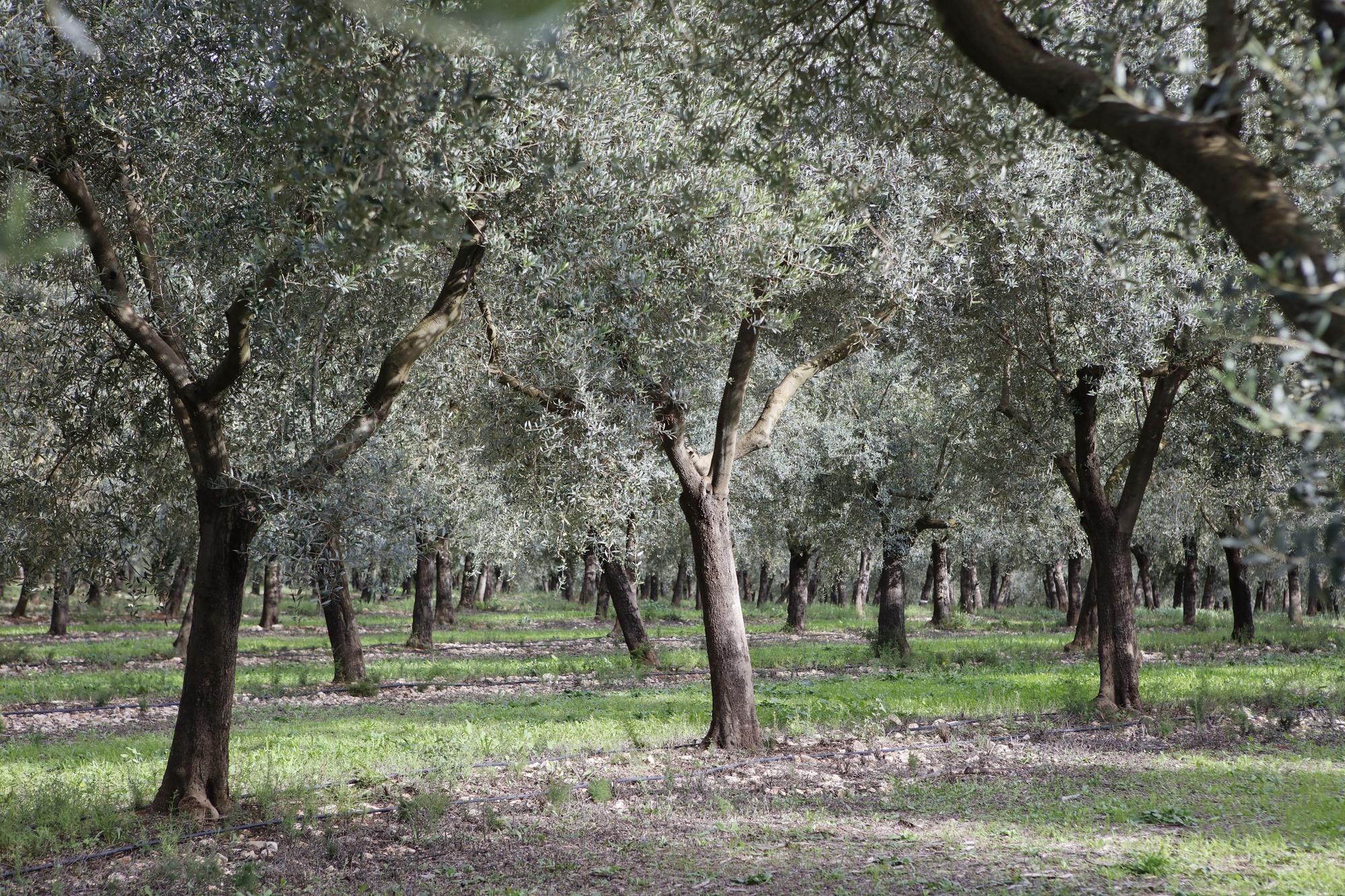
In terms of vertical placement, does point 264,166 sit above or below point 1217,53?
above

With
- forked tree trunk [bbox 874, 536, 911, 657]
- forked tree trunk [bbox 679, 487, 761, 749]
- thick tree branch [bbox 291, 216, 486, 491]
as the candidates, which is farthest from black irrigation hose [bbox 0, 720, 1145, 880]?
forked tree trunk [bbox 874, 536, 911, 657]

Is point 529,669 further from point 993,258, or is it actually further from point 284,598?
point 284,598

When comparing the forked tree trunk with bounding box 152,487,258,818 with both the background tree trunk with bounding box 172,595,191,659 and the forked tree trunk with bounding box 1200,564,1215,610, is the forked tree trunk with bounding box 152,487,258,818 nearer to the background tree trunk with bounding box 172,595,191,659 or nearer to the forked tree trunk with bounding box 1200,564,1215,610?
the background tree trunk with bounding box 172,595,191,659

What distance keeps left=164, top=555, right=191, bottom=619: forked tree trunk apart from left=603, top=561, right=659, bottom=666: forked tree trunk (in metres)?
13.8

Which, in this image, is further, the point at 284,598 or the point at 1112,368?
the point at 284,598

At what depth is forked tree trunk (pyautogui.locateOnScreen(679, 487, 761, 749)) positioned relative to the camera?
11695 mm

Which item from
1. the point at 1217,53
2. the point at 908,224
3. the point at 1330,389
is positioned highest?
the point at 908,224

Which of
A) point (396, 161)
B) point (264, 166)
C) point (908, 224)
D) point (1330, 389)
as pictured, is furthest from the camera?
point (908, 224)

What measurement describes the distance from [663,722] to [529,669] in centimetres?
879

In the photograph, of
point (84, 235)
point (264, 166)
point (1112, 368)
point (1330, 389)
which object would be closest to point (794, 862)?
point (1330, 389)

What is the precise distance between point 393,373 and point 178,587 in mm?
32725

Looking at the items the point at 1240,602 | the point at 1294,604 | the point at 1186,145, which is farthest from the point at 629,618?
the point at 1294,604

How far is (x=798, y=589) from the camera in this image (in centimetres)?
3575

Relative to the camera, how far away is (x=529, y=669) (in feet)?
71.3
